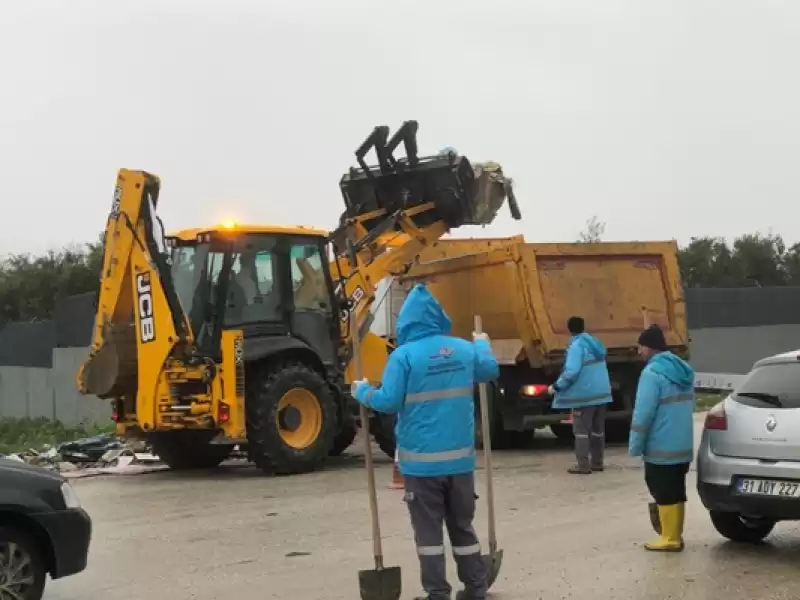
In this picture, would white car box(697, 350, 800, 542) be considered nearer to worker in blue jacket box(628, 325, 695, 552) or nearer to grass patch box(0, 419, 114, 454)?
worker in blue jacket box(628, 325, 695, 552)

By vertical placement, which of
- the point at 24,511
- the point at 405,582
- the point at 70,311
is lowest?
the point at 405,582

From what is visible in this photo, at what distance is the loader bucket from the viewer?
14.0 metres

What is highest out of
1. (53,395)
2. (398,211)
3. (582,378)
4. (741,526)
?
(398,211)

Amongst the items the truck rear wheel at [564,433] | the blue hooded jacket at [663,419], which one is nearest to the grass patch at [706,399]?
the truck rear wheel at [564,433]

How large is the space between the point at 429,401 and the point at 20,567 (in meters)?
2.44

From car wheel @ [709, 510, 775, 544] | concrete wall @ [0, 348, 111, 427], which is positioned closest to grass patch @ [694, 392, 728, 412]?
concrete wall @ [0, 348, 111, 427]

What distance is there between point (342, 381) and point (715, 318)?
22.0 metres

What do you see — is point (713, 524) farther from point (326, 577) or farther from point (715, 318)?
point (715, 318)

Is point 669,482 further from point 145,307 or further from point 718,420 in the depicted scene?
point 145,307

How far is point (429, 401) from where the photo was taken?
6043 millimetres

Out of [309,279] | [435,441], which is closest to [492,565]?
[435,441]

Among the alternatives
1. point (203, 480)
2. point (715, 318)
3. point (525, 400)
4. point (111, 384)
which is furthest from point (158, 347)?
point (715, 318)

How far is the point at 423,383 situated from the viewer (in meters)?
6.05

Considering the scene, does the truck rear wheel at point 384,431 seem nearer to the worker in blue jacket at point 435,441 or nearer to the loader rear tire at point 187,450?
the loader rear tire at point 187,450
